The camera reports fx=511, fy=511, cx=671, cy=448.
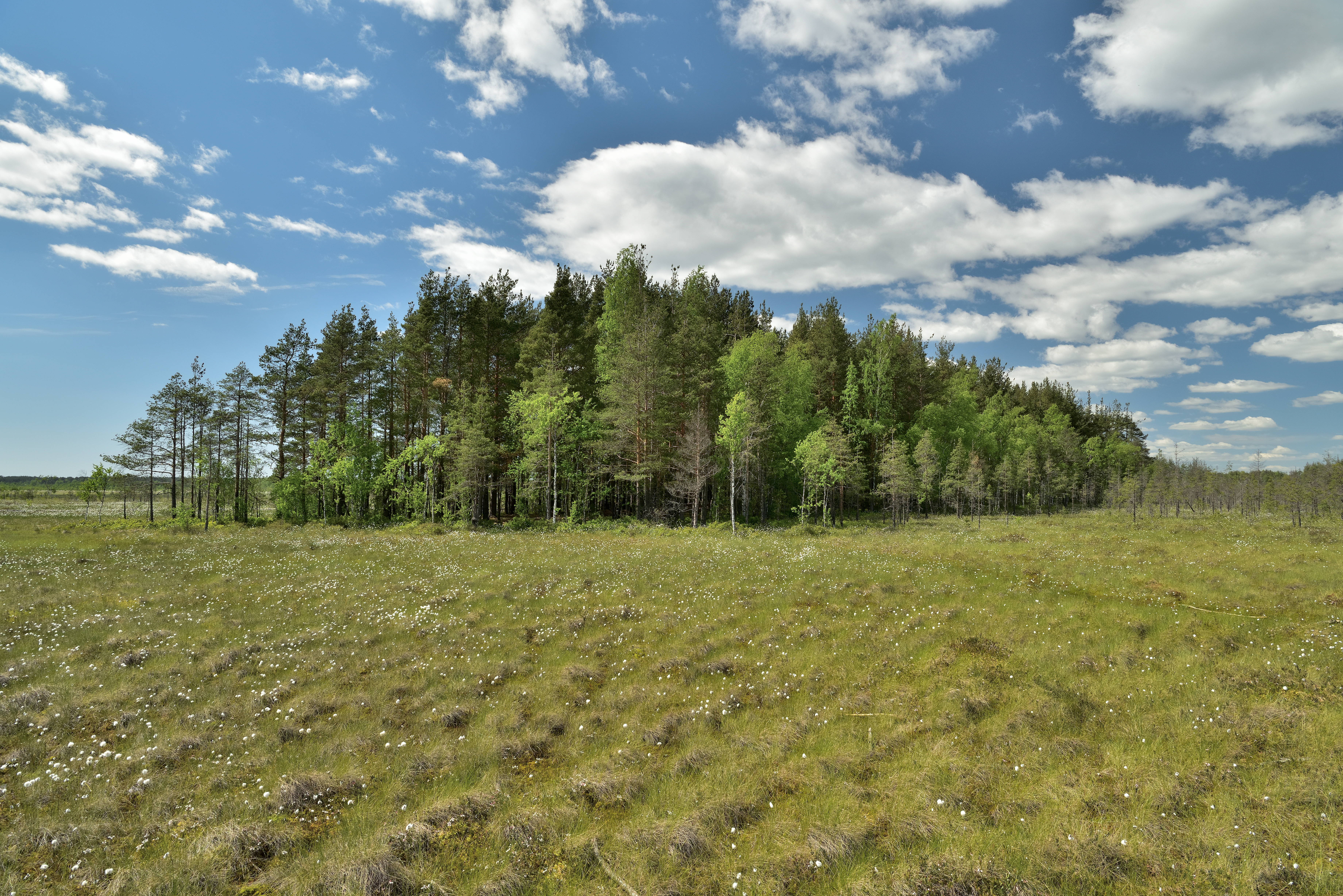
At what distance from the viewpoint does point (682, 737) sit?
33.3 feet

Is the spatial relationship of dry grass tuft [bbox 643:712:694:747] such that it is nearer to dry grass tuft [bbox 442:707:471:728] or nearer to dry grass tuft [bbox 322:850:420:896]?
dry grass tuft [bbox 442:707:471:728]

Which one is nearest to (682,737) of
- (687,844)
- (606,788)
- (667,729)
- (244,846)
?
(667,729)

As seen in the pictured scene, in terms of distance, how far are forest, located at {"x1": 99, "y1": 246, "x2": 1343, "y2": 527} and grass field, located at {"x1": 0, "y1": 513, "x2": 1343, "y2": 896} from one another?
28.3m

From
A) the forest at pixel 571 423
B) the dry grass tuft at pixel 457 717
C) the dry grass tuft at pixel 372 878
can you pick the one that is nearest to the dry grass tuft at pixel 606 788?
the dry grass tuft at pixel 372 878

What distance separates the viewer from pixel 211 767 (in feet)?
30.1

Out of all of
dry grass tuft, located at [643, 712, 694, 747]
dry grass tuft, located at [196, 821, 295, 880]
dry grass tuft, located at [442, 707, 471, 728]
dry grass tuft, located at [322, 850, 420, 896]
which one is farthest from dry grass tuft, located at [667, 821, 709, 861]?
dry grass tuft, located at [442, 707, 471, 728]


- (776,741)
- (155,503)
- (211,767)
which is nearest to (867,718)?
(776,741)

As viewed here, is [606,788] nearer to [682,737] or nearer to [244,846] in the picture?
[682,737]

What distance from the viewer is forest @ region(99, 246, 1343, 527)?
48.2 metres

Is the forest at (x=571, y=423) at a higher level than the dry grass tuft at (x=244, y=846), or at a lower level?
higher

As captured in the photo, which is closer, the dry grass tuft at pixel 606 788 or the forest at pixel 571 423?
the dry grass tuft at pixel 606 788

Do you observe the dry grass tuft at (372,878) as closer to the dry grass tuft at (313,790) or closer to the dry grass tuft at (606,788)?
the dry grass tuft at (313,790)

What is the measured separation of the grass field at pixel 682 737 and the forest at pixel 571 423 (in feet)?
92.8

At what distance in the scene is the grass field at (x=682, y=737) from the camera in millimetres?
6684
